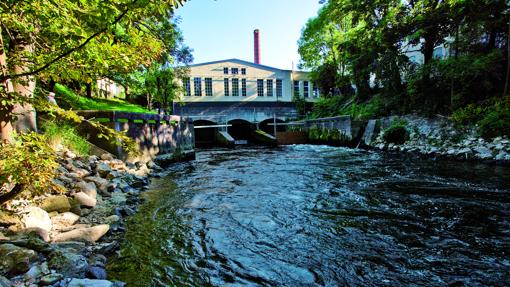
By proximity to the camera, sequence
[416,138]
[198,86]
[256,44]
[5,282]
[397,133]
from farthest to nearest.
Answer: [256,44] < [198,86] < [397,133] < [416,138] < [5,282]

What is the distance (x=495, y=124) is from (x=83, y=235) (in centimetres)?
1093

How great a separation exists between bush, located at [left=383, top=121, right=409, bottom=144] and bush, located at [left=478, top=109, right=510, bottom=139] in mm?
3249

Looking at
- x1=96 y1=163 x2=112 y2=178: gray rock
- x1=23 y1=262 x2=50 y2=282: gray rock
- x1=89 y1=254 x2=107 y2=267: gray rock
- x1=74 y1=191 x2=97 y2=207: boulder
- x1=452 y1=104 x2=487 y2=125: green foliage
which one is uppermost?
x1=452 y1=104 x2=487 y2=125: green foliage

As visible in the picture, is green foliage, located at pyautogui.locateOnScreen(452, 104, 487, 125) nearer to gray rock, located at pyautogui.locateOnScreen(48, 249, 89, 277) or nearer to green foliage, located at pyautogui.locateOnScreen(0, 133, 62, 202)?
gray rock, located at pyautogui.locateOnScreen(48, 249, 89, 277)

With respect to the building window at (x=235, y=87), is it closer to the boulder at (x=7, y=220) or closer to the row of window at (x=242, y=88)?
the row of window at (x=242, y=88)

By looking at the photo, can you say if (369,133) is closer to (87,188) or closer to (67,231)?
(87,188)

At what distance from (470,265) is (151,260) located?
2926 millimetres

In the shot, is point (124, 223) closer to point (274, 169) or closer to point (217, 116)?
point (274, 169)

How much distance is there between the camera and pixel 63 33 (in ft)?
5.48

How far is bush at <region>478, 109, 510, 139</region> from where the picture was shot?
27.5 feet

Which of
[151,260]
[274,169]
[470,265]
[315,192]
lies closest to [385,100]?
[274,169]

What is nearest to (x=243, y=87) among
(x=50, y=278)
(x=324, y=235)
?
(x=324, y=235)

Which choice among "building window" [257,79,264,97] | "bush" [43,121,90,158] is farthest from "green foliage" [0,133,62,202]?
"building window" [257,79,264,97]

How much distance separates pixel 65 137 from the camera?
612 centimetres
